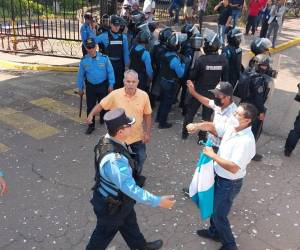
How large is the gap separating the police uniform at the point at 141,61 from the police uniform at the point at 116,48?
41 centimetres

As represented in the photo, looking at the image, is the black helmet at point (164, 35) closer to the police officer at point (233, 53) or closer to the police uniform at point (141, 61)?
the police uniform at point (141, 61)

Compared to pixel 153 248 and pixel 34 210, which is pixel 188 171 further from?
pixel 34 210

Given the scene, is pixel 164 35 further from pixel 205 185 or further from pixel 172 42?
pixel 205 185

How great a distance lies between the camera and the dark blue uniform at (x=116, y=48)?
775cm

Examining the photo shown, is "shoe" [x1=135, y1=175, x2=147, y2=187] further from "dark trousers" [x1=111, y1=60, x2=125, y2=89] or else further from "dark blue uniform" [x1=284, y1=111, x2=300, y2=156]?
"dark trousers" [x1=111, y1=60, x2=125, y2=89]

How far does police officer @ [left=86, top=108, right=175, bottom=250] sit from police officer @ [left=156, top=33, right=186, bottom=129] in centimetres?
371

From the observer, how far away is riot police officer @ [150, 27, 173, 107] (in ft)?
23.7

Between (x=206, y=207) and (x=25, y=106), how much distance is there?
17.8ft

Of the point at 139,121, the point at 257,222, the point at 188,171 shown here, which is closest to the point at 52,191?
the point at 139,121

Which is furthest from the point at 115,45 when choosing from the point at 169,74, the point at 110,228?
the point at 110,228

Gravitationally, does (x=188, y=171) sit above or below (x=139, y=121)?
below

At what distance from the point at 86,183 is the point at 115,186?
235 cm

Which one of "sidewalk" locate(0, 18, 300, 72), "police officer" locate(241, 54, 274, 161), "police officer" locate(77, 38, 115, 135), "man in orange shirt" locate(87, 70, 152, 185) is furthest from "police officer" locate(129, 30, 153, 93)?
"sidewalk" locate(0, 18, 300, 72)

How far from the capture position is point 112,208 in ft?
11.4
